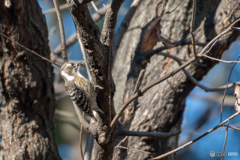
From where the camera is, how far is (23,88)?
3.35 meters

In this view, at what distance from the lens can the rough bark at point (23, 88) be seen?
129 inches

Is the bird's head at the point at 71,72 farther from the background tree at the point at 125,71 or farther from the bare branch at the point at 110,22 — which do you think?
the bare branch at the point at 110,22

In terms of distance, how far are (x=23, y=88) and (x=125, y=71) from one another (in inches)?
86.7

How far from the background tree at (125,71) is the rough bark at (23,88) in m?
0.01

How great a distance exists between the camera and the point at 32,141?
3.35m

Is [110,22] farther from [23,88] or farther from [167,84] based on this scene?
[167,84]

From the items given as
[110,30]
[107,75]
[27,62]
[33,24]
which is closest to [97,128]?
[107,75]

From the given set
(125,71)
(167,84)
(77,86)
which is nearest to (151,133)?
(167,84)

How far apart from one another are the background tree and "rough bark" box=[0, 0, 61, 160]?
1 cm

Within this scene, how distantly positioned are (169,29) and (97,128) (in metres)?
2.73

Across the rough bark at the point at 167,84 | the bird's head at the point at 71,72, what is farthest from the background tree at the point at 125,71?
the bird's head at the point at 71,72

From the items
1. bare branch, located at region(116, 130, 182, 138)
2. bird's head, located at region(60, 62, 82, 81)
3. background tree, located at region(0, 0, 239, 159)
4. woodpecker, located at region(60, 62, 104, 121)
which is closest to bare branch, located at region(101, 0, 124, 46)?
background tree, located at region(0, 0, 239, 159)

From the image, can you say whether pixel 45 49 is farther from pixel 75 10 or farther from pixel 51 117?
pixel 75 10

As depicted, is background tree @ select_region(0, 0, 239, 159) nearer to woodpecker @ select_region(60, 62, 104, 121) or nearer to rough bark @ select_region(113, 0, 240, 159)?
rough bark @ select_region(113, 0, 240, 159)
